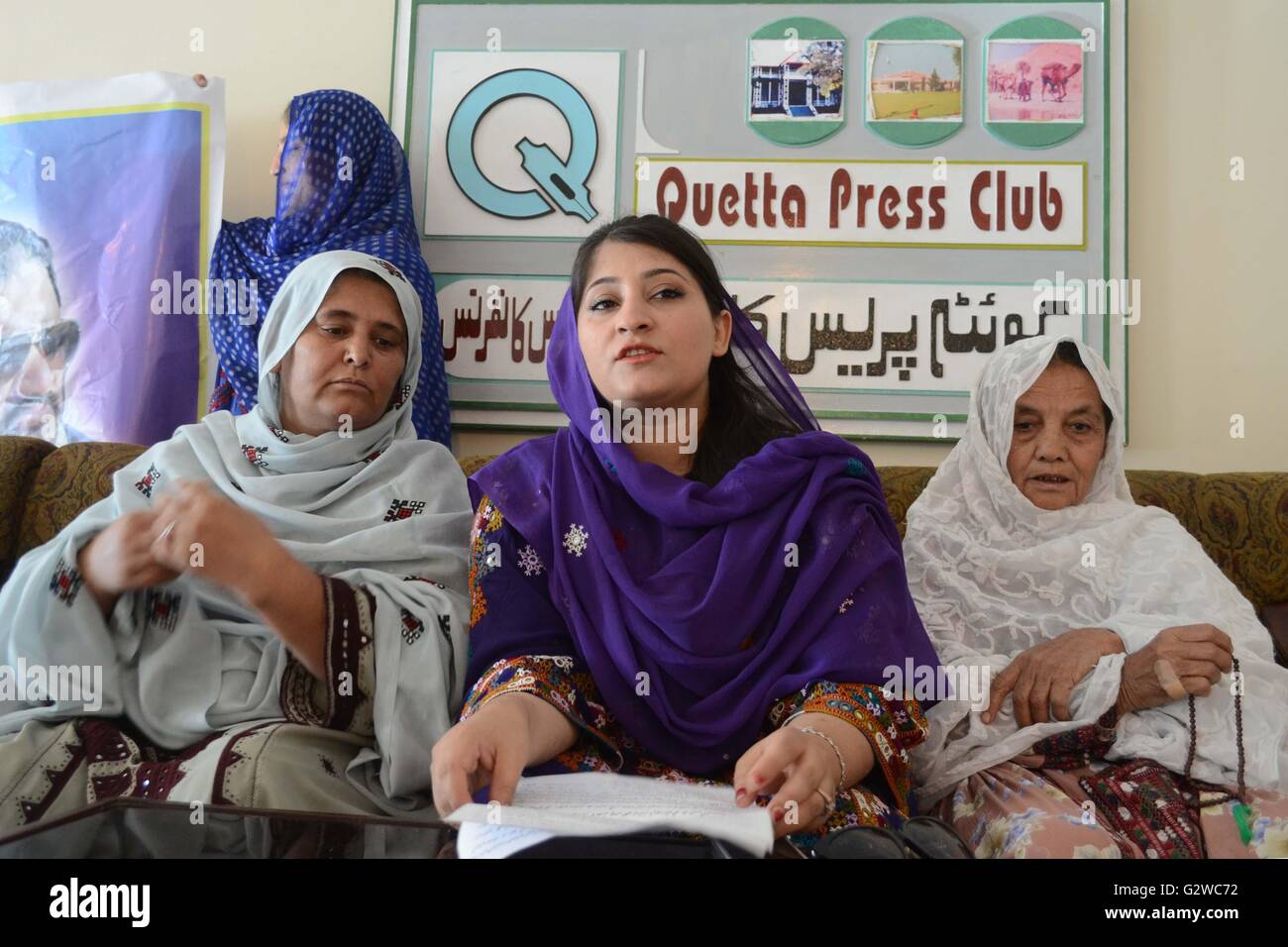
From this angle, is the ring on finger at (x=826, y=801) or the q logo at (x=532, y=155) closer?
the ring on finger at (x=826, y=801)

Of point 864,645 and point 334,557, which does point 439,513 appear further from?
point 864,645

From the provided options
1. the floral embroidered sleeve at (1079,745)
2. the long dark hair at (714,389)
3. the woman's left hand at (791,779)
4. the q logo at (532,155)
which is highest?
the q logo at (532,155)

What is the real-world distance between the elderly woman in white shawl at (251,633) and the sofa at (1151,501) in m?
0.46

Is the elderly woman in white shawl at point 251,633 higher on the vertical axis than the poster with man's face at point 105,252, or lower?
lower

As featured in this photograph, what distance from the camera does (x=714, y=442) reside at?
1.48 metres

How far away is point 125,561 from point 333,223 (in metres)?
1.09

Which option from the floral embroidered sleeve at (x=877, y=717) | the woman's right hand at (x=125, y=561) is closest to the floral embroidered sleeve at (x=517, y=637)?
the floral embroidered sleeve at (x=877, y=717)

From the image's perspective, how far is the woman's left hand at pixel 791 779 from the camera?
981 mm

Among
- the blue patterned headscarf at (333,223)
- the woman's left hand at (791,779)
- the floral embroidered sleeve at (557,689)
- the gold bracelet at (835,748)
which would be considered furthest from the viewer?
the blue patterned headscarf at (333,223)

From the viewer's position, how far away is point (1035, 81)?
2.29 meters

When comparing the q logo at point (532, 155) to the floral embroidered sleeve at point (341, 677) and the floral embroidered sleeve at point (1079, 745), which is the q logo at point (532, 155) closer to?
the floral embroidered sleeve at point (341, 677)

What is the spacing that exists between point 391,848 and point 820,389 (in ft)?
5.36

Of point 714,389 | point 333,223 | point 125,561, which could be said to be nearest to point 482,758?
point 125,561
